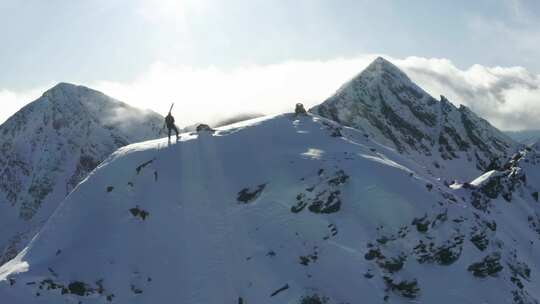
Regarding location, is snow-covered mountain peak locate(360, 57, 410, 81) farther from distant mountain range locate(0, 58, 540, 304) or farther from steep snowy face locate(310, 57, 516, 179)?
distant mountain range locate(0, 58, 540, 304)

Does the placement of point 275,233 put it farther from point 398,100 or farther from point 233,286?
point 398,100

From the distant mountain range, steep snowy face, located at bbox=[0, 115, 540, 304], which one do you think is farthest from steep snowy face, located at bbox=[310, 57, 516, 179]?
steep snowy face, located at bbox=[0, 115, 540, 304]

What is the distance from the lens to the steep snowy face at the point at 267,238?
4191 centimetres

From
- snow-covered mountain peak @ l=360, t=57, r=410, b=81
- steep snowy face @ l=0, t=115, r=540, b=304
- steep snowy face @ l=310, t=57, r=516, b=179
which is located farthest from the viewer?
snow-covered mountain peak @ l=360, t=57, r=410, b=81

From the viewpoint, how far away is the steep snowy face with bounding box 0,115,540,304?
4191cm

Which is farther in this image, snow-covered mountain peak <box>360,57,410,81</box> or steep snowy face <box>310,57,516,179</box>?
snow-covered mountain peak <box>360,57,410,81</box>

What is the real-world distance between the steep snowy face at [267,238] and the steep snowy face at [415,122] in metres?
88.4

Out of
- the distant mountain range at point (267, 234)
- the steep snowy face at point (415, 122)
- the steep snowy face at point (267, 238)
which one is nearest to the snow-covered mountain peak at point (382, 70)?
the steep snowy face at point (415, 122)

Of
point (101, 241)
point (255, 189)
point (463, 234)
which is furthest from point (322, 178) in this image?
point (101, 241)

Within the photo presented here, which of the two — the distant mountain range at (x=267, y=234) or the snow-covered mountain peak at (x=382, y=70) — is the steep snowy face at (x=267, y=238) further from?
the snow-covered mountain peak at (x=382, y=70)

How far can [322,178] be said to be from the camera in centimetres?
4925

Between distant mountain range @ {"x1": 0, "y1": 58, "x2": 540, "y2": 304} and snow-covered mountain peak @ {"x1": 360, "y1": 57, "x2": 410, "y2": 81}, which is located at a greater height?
snow-covered mountain peak @ {"x1": 360, "y1": 57, "x2": 410, "y2": 81}

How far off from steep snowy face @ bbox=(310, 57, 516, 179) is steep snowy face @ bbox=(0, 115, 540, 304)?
8842 cm

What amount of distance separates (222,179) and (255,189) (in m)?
3.73
